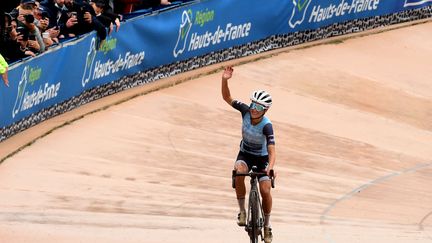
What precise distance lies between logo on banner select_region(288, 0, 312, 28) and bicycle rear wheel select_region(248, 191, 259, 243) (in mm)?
11961

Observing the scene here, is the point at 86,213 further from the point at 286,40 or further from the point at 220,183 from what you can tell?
the point at 286,40

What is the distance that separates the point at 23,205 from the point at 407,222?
5426 millimetres

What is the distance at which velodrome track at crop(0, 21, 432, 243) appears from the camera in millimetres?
15297

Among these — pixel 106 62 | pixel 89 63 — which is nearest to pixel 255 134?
pixel 89 63

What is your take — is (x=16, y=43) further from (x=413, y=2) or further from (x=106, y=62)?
(x=413, y=2)

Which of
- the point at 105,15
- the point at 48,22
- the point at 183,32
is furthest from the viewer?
the point at 183,32

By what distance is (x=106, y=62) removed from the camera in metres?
20.5

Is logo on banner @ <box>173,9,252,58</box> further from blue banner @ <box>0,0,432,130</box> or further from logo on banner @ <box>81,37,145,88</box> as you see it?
logo on banner @ <box>81,37,145,88</box>

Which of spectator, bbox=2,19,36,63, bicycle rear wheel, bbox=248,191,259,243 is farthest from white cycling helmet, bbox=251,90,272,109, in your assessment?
spectator, bbox=2,19,36,63

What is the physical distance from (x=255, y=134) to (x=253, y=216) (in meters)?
0.97

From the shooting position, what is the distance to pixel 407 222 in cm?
1655

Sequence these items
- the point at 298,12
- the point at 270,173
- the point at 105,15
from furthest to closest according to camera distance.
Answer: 1. the point at 298,12
2. the point at 105,15
3. the point at 270,173

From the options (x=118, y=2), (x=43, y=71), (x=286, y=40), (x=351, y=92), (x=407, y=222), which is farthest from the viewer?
(x=286, y=40)

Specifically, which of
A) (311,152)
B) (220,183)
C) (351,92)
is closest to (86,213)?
(220,183)
